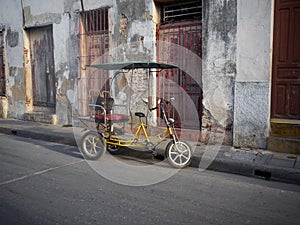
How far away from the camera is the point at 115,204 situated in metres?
3.79

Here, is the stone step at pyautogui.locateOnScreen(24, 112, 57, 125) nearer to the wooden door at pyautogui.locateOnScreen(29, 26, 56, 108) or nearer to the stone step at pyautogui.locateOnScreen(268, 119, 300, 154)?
the wooden door at pyautogui.locateOnScreen(29, 26, 56, 108)

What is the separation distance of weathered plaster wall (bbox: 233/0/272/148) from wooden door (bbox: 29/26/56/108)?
6704 mm

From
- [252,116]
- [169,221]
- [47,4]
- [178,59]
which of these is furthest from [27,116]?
[169,221]

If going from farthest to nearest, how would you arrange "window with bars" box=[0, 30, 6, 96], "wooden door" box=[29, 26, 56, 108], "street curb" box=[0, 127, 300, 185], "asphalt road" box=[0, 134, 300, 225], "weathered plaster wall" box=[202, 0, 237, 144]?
"window with bars" box=[0, 30, 6, 96]
"wooden door" box=[29, 26, 56, 108]
"weathered plaster wall" box=[202, 0, 237, 144]
"street curb" box=[0, 127, 300, 185]
"asphalt road" box=[0, 134, 300, 225]

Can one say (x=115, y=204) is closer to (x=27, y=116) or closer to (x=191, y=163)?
(x=191, y=163)

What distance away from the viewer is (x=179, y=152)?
5.46 m

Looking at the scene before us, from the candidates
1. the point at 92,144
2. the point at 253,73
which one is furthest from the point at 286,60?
the point at 92,144

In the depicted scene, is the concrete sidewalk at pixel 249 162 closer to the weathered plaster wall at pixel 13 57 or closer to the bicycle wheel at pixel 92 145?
the bicycle wheel at pixel 92 145

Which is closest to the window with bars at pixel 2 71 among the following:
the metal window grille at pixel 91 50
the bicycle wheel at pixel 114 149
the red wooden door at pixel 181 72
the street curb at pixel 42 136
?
the street curb at pixel 42 136

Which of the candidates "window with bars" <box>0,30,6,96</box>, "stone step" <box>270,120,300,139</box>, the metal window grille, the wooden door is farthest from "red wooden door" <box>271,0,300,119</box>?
"window with bars" <box>0,30,6,96</box>

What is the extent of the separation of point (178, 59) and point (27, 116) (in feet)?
21.1

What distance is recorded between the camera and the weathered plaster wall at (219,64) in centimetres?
640

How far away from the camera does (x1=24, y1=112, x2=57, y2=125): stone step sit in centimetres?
990

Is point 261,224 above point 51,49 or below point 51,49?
below
